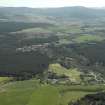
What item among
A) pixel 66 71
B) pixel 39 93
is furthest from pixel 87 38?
pixel 39 93

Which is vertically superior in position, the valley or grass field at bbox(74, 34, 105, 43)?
the valley

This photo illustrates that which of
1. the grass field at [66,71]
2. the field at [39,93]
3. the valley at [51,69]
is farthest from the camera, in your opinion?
the grass field at [66,71]

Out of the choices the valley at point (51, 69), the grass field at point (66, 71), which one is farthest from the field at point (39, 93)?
the grass field at point (66, 71)

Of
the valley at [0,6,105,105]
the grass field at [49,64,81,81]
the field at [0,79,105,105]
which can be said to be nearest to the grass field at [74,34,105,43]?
the valley at [0,6,105,105]

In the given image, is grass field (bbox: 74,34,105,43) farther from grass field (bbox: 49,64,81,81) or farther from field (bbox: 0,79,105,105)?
field (bbox: 0,79,105,105)

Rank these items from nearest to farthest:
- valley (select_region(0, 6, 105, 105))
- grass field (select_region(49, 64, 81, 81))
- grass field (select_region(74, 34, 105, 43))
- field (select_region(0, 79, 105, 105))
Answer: field (select_region(0, 79, 105, 105)) → valley (select_region(0, 6, 105, 105)) → grass field (select_region(49, 64, 81, 81)) → grass field (select_region(74, 34, 105, 43))

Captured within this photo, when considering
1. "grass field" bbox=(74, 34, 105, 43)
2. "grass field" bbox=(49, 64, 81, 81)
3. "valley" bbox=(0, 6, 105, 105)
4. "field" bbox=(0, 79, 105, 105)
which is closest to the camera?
"field" bbox=(0, 79, 105, 105)

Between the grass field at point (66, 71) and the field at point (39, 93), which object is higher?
the field at point (39, 93)

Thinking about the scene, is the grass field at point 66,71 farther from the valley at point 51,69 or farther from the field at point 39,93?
the field at point 39,93

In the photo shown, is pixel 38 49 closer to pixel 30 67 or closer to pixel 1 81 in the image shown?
pixel 30 67

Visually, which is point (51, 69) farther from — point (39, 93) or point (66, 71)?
point (39, 93)
